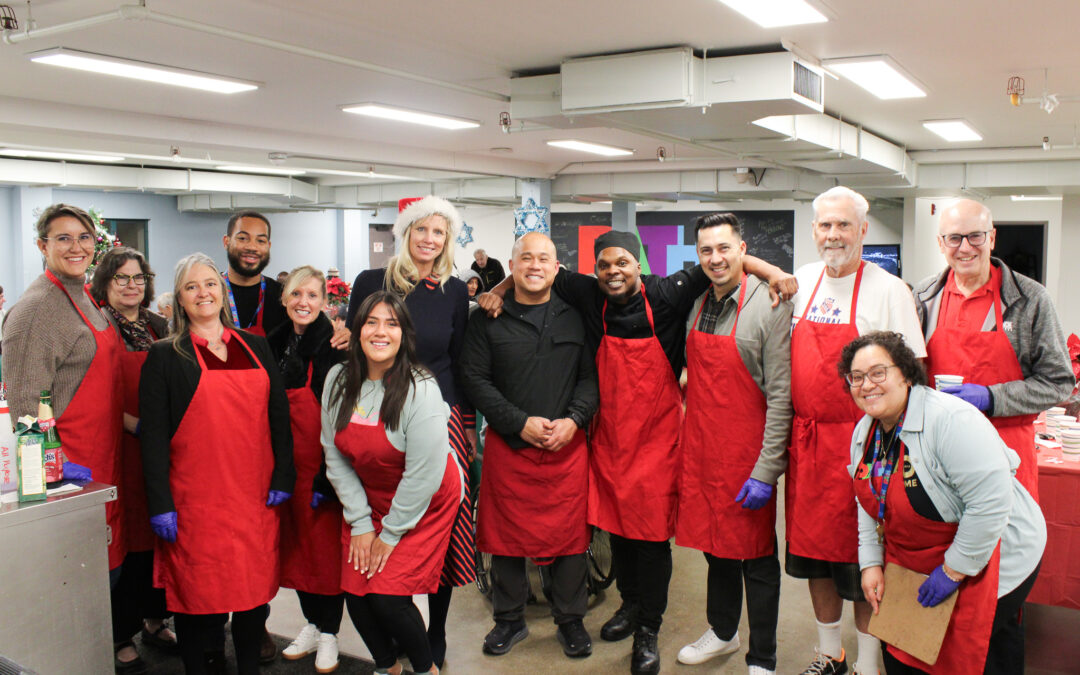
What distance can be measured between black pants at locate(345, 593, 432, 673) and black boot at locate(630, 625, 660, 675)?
86 centimetres

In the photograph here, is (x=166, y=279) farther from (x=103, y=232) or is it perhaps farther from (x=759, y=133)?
(x=759, y=133)

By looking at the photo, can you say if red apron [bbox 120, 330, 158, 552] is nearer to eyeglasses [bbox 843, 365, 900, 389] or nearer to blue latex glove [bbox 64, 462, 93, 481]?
blue latex glove [bbox 64, 462, 93, 481]

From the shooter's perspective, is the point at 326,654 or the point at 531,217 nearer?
the point at 326,654

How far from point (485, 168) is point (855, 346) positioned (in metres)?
9.81

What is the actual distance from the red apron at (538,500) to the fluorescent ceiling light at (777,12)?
2.48 metres

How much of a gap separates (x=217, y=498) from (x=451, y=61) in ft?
12.4

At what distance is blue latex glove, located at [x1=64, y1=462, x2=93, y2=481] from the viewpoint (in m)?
2.59

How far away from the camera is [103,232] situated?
5688 millimetres

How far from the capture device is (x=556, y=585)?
334 centimetres

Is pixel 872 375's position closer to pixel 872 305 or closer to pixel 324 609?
pixel 872 305

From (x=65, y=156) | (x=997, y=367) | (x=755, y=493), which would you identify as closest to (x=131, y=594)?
(x=755, y=493)

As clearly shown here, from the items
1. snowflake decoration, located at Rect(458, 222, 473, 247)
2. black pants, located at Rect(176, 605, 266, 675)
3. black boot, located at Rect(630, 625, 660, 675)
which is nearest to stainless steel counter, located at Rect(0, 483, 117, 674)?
black pants, located at Rect(176, 605, 266, 675)

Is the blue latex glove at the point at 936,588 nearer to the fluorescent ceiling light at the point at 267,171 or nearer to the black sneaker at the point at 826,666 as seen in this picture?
the black sneaker at the point at 826,666

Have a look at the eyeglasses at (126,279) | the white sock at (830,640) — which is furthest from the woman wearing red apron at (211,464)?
the white sock at (830,640)
